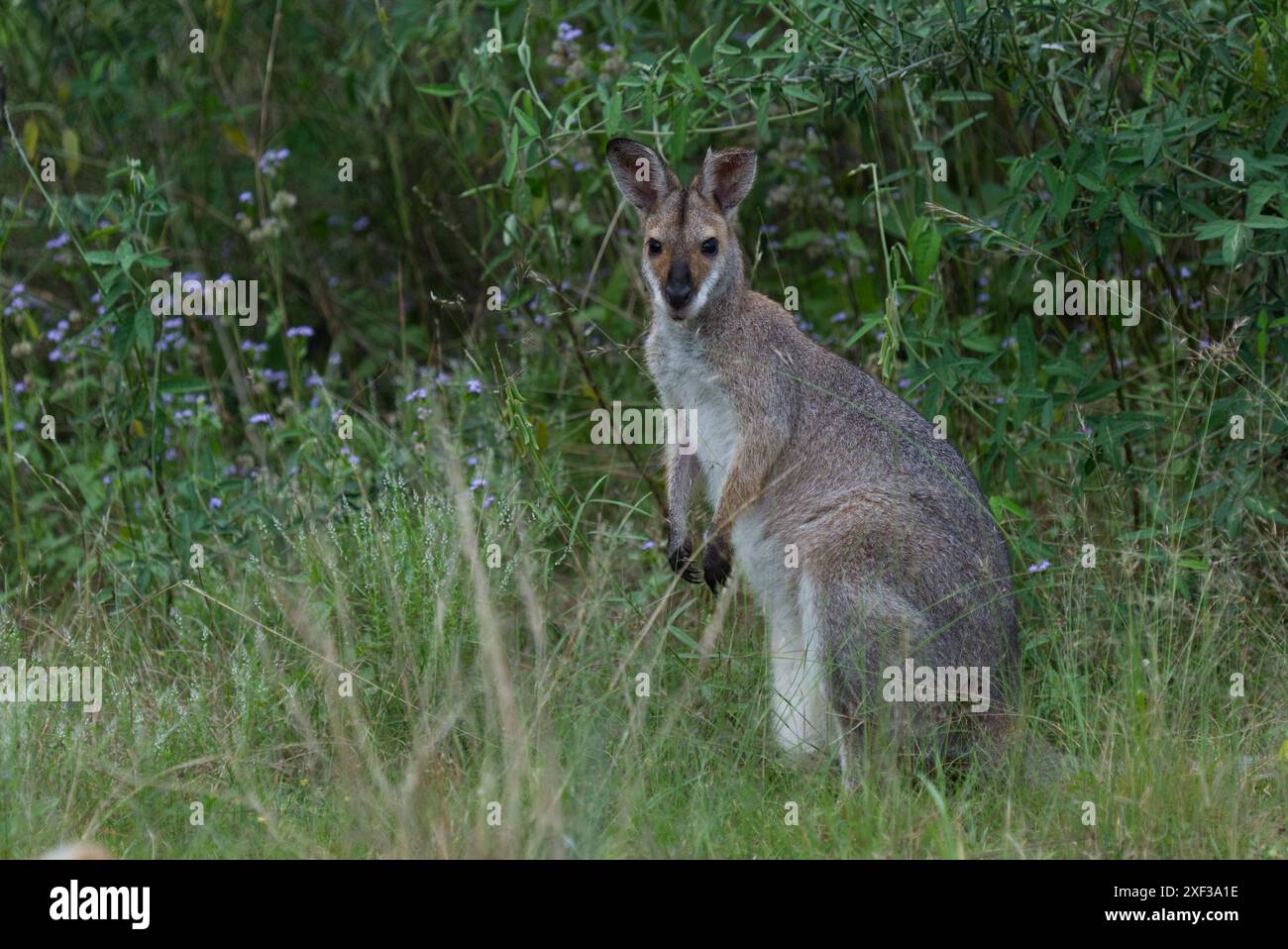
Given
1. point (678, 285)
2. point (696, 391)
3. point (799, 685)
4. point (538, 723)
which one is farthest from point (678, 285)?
point (538, 723)

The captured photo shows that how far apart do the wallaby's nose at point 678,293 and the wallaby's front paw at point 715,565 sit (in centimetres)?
83

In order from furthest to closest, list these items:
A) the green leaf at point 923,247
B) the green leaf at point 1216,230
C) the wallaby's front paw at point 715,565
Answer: the green leaf at point 923,247, the wallaby's front paw at point 715,565, the green leaf at point 1216,230

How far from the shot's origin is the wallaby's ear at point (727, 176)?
5.59 m

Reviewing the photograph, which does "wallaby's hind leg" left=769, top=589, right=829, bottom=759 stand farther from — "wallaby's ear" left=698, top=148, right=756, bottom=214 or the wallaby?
"wallaby's ear" left=698, top=148, right=756, bottom=214

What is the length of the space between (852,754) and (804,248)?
4066 millimetres

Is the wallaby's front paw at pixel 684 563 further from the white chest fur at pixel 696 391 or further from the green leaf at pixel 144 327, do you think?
the green leaf at pixel 144 327

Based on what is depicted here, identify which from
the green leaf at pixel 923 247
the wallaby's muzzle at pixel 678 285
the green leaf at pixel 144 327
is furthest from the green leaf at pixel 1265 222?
the green leaf at pixel 144 327

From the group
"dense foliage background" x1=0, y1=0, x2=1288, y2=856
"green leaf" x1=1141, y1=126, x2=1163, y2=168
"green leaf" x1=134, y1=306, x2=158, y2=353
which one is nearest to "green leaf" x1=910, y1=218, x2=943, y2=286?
"dense foliage background" x1=0, y1=0, x2=1288, y2=856

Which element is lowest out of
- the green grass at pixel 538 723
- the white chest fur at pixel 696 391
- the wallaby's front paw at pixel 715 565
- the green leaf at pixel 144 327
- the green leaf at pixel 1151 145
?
the green grass at pixel 538 723

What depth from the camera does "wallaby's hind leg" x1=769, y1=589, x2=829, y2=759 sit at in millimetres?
4992

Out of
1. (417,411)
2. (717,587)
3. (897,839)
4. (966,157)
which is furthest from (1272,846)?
(966,157)

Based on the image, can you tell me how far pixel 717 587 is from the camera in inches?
215

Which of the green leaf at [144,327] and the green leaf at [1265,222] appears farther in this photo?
the green leaf at [144,327]

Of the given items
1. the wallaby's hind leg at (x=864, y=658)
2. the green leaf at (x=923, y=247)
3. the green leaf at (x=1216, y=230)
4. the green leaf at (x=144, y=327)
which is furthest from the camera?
the green leaf at (x=144, y=327)
